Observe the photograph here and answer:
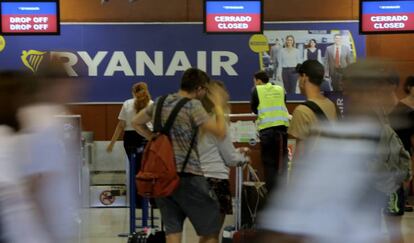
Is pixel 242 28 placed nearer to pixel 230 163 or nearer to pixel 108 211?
pixel 108 211

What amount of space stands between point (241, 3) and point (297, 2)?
5.17ft

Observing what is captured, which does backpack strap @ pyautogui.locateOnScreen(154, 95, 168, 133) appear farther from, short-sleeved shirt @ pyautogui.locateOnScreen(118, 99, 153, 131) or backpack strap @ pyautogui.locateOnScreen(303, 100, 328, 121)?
short-sleeved shirt @ pyautogui.locateOnScreen(118, 99, 153, 131)

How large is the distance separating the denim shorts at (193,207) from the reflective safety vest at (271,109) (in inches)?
163

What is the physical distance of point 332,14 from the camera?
11750 millimetres

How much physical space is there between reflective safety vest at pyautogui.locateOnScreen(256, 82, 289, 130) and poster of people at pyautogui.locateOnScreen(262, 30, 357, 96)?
2184mm

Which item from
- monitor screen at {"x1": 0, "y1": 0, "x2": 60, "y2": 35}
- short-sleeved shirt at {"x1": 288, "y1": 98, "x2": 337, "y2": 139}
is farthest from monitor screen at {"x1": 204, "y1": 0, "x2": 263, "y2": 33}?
short-sleeved shirt at {"x1": 288, "y1": 98, "x2": 337, "y2": 139}

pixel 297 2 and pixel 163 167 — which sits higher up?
pixel 297 2

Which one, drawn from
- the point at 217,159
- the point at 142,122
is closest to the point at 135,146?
the point at 142,122

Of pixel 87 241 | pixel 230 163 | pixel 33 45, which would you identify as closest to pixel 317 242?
pixel 230 163

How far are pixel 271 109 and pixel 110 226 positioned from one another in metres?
2.50

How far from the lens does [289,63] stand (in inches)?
459

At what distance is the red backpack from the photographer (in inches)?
203

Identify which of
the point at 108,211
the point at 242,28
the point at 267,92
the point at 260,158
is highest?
the point at 242,28

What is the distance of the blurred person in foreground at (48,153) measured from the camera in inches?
124
